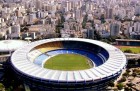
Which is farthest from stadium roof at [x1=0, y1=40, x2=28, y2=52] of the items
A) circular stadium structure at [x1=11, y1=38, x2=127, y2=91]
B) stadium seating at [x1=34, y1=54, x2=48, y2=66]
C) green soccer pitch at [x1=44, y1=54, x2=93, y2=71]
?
green soccer pitch at [x1=44, y1=54, x2=93, y2=71]

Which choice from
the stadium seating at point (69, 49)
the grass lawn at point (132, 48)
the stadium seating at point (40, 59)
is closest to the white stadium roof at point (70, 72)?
the stadium seating at point (40, 59)

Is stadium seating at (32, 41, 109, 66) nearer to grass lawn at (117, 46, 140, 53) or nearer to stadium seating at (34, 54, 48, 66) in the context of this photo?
stadium seating at (34, 54, 48, 66)

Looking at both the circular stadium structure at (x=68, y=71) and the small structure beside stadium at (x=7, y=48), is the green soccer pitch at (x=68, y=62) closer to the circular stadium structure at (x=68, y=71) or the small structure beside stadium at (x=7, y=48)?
the circular stadium structure at (x=68, y=71)

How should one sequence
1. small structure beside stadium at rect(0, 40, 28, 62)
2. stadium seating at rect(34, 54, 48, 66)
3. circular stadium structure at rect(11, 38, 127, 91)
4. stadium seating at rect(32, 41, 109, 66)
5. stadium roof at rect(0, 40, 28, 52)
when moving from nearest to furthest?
circular stadium structure at rect(11, 38, 127, 91) → stadium seating at rect(34, 54, 48, 66) → stadium seating at rect(32, 41, 109, 66) → small structure beside stadium at rect(0, 40, 28, 62) → stadium roof at rect(0, 40, 28, 52)

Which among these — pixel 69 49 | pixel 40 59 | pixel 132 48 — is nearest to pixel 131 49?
pixel 132 48

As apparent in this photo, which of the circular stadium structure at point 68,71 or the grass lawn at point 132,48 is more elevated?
the circular stadium structure at point 68,71

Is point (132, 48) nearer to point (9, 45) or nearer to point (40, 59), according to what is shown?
point (40, 59)

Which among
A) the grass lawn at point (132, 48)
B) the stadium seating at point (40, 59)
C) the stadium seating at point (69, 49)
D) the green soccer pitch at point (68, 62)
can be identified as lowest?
the grass lawn at point (132, 48)
